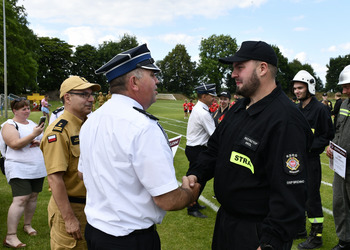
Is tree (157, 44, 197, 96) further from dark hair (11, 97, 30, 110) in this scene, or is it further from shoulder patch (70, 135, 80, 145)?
shoulder patch (70, 135, 80, 145)

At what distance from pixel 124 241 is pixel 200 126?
13.8 ft

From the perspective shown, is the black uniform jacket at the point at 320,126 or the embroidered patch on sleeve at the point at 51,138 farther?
the black uniform jacket at the point at 320,126

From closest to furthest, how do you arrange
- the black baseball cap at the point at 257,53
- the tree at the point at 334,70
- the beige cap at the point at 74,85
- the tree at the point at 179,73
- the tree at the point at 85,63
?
the black baseball cap at the point at 257,53 < the beige cap at the point at 74,85 < the tree at the point at 85,63 < the tree at the point at 179,73 < the tree at the point at 334,70

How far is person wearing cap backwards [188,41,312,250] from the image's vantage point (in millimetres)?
1919

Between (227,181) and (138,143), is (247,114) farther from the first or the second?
(138,143)

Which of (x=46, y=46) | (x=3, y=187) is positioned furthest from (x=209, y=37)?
(x=3, y=187)

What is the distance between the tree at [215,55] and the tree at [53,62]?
35.3 m

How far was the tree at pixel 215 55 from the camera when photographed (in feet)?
253

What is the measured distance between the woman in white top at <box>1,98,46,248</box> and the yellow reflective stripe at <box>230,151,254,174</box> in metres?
3.32

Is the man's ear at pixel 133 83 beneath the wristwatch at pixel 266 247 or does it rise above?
above

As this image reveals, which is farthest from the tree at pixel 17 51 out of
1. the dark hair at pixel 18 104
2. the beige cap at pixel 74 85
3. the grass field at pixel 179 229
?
the beige cap at pixel 74 85

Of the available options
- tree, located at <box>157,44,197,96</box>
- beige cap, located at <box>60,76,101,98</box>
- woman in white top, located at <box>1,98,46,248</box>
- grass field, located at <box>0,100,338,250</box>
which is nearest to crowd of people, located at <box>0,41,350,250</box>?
beige cap, located at <box>60,76,101,98</box>

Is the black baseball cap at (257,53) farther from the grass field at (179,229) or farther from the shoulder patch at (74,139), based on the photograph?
the grass field at (179,229)

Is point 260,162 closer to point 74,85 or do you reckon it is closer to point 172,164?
point 172,164
